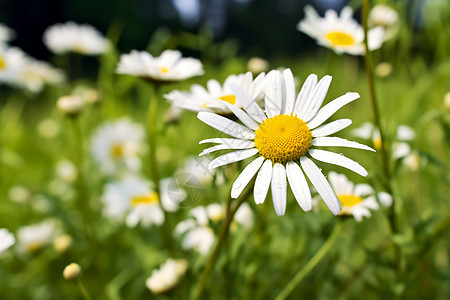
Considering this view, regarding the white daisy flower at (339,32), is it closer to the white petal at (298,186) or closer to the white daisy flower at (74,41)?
the white petal at (298,186)

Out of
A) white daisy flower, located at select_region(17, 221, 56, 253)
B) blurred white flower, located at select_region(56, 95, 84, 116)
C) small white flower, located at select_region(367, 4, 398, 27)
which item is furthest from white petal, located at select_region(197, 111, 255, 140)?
small white flower, located at select_region(367, 4, 398, 27)

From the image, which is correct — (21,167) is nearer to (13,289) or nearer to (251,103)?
(13,289)

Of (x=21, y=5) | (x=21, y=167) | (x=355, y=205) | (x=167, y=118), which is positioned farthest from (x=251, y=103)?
(x=21, y=5)

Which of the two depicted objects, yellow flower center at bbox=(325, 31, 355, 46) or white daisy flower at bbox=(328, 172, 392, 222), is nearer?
white daisy flower at bbox=(328, 172, 392, 222)

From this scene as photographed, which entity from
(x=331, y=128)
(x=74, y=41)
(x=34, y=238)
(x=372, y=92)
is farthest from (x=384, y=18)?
(x=34, y=238)

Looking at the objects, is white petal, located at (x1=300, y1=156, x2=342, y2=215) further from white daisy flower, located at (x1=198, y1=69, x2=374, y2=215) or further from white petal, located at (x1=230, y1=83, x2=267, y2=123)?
white petal, located at (x1=230, y1=83, x2=267, y2=123)

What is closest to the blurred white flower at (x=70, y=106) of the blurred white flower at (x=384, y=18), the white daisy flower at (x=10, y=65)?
the white daisy flower at (x=10, y=65)
